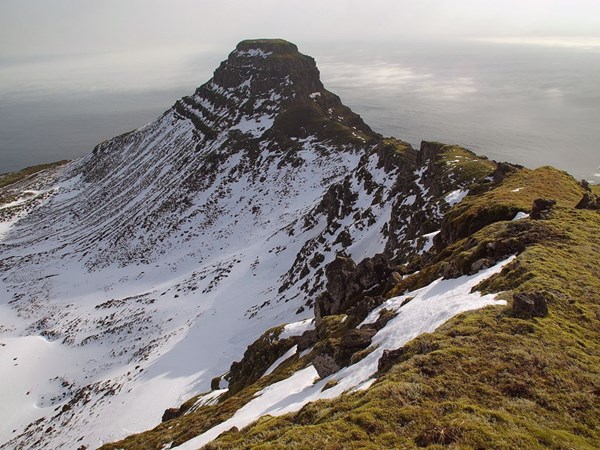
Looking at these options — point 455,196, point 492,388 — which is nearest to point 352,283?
point 455,196

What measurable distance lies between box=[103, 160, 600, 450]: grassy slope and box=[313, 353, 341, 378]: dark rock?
17.9ft

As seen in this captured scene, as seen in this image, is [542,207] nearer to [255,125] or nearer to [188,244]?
[188,244]

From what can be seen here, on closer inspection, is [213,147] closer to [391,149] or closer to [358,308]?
[391,149]

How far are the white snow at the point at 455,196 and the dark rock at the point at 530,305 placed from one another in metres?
30.3

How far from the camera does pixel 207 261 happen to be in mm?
78375

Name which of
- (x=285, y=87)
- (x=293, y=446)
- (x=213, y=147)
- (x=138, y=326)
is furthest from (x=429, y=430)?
(x=285, y=87)

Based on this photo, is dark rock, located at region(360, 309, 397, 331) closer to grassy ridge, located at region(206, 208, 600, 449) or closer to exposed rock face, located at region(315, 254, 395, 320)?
grassy ridge, located at region(206, 208, 600, 449)

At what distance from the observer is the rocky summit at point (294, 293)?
A: 1256cm

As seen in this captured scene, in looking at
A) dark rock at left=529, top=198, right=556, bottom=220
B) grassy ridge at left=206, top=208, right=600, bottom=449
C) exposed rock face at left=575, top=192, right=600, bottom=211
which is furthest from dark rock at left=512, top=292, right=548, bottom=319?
exposed rock face at left=575, top=192, right=600, bottom=211

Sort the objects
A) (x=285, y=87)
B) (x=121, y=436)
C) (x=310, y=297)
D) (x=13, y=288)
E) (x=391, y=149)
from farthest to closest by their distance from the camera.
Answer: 1. (x=285, y=87)
2. (x=13, y=288)
3. (x=391, y=149)
4. (x=310, y=297)
5. (x=121, y=436)

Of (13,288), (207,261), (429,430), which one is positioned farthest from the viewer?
(13,288)

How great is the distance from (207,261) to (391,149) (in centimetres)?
4204

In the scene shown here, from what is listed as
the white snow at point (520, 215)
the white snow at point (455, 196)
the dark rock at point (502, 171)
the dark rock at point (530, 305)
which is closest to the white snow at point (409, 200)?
the white snow at point (455, 196)

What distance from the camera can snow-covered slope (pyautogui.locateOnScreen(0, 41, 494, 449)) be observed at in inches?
1853
